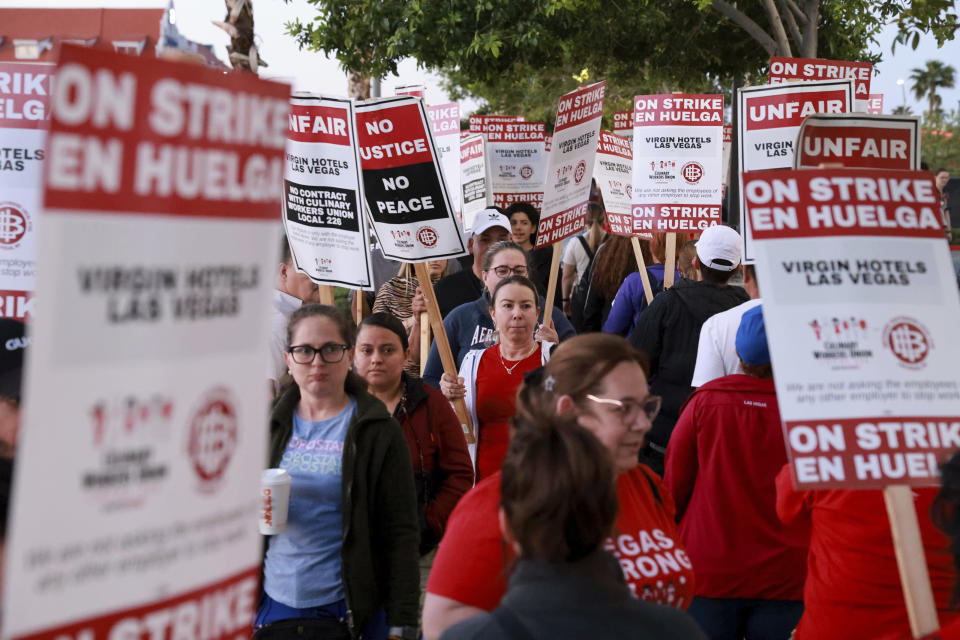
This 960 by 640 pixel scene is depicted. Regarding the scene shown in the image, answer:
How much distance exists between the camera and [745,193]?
2.98m

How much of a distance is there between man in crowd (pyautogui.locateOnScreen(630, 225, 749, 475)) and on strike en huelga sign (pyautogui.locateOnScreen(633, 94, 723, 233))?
9.06 ft

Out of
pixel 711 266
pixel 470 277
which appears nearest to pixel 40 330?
pixel 711 266

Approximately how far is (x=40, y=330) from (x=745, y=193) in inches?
80.0

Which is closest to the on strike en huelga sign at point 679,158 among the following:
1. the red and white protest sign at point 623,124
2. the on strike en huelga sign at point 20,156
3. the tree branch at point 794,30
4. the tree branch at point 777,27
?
the on strike en huelga sign at point 20,156

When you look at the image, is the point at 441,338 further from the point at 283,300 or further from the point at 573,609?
the point at 573,609

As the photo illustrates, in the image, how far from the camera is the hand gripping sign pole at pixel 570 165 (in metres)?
7.72

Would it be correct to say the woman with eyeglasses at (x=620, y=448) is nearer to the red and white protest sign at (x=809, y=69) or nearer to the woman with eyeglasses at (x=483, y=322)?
the woman with eyeglasses at (x=483, y=322)

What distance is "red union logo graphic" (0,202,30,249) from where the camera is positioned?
4.74 meters

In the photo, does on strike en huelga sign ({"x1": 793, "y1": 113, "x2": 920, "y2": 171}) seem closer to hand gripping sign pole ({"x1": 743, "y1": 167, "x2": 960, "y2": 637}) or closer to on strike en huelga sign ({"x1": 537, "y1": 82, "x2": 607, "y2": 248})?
hand gripping sign pole ({"x1": 743, "y1": 167, "x2": 960, "y2": 637})

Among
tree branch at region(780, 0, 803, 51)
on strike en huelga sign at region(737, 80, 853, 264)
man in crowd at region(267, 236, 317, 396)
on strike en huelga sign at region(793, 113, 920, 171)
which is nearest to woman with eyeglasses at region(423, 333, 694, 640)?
on strike en huelga sign at region(793, 113, 920, 171)

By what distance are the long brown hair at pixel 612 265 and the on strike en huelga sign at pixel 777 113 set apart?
2.76 meters

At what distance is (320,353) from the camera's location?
396 cm

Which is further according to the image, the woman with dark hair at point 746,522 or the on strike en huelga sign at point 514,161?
the on strike en huelga sign at point 514,161

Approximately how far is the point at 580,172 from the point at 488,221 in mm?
817
